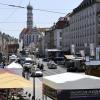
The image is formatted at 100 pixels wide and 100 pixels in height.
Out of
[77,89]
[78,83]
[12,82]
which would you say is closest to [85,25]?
[12,82]

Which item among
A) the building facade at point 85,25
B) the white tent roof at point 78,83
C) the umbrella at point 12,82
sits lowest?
the umbrella at point 12,82

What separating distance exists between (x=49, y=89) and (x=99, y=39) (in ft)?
261

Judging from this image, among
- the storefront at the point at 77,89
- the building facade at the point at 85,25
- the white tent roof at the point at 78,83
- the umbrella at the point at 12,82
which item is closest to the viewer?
the storefront at the point at 77,89

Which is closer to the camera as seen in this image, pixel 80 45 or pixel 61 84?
pixel 61 84

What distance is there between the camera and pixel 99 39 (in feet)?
301

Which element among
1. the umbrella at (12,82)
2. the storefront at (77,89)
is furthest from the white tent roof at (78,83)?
the umbrella at (12,82)

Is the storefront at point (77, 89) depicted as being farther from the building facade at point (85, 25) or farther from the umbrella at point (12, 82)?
the building facade at point (85, 25)

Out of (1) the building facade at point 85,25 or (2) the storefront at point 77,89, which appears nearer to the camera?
(2) the storefront at point 77,89

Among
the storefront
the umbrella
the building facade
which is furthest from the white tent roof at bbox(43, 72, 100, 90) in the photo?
the building facade

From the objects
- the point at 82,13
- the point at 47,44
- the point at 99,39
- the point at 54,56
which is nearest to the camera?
the point at 99,39

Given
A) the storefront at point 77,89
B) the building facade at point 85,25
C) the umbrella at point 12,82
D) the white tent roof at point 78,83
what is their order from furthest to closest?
1. the building facade at point 85,25
2. the umbrella at point 12,82
3. the white tent roof at point 78,83
4. the storefront at point 77,89

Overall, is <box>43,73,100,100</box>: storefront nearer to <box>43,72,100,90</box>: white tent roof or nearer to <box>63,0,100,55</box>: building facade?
<box>43,72,100,90</box>: white tent roof

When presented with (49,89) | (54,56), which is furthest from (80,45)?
(49,89)

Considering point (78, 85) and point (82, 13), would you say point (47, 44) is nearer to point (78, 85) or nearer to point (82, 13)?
point (82, 13)
